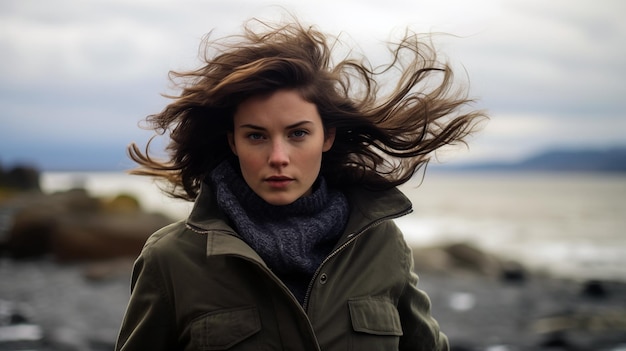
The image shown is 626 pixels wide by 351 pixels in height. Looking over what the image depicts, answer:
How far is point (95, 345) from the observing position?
8141 mm

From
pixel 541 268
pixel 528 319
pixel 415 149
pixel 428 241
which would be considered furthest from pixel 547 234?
pixel 415 149

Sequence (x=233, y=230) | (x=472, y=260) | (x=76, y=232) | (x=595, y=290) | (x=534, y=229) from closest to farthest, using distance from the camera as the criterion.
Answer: (x=233, y=230) < (x=595, y=290) < (x=76, y=232) < (x=472, y=260) < (x=534, y=229)

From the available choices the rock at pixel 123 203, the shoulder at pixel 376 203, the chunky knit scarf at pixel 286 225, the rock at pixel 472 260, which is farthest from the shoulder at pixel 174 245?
the rock at pixel 123 203

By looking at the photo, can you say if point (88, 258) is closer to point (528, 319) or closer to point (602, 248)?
point (528, 319)

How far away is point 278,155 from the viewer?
9.52 feet

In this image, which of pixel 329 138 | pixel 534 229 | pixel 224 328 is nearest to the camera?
pixel 224 328

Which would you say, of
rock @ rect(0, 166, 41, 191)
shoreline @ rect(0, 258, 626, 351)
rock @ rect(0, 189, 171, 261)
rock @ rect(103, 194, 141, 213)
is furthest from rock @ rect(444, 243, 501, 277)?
rock @ rect(0, 166, 41, 191)

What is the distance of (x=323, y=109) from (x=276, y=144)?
0.33 m

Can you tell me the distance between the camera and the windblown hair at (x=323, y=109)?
9.95 feet

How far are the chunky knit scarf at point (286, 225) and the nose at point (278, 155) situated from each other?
0.18 metres

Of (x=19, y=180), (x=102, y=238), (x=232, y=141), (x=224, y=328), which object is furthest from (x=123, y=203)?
(x=224, y=328)

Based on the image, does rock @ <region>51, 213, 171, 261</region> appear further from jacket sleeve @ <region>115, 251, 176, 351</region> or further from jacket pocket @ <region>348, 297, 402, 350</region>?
jacket pocket @ <region>348, 297, 402, 350</region>

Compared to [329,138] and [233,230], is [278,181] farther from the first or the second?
[329,138]

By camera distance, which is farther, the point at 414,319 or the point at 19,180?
the point at 19,180
